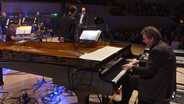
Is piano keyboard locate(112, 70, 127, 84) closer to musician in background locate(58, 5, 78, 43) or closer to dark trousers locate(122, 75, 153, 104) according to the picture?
dark trousers locate(122, 75, 153, 104)

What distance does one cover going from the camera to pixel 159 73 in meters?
2.00

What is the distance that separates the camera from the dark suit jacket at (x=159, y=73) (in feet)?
6.45

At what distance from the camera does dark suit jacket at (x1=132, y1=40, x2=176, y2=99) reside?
6.45 ft

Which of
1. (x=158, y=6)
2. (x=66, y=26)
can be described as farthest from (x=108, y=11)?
(x=66, y=26)

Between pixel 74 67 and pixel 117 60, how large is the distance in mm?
848

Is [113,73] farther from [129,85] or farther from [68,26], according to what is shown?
[68,26]

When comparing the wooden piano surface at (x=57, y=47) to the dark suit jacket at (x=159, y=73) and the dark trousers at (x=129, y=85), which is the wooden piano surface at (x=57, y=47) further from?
the dark suit jacket at (x=159, y=73)

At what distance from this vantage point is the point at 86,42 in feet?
10.5

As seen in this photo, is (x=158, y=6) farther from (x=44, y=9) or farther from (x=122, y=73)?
(x=122, y=73)

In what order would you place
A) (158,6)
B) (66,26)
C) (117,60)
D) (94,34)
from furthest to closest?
(158,6) < (66,26) < (94,34) < (117,60)

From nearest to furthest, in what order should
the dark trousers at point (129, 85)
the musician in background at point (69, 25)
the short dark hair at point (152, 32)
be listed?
the short dark hair at point (152, 32), the dark trousers at point (129, 85), the musician in background at point (69, 25)

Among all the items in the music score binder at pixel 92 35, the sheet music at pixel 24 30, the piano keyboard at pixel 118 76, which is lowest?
the piano keyboard at pixel 118 76

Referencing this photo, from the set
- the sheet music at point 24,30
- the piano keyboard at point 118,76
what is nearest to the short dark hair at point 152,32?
the piano keyboard at point 118,76

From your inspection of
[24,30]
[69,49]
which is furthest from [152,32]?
[24,30]
